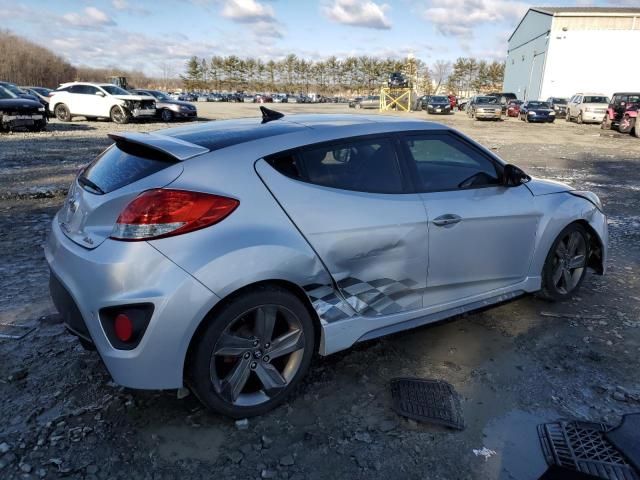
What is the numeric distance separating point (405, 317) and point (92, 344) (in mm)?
1774

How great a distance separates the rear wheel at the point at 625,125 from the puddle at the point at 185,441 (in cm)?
2425

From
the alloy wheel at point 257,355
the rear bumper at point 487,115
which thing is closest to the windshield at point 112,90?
the alloy wheel at point 257,355

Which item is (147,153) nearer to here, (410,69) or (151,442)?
(151,442)

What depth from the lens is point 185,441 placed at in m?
2.39

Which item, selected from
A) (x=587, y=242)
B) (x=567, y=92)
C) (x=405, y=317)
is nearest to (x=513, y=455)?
(x=405, y=317)

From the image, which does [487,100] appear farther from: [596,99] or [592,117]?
[592,117]

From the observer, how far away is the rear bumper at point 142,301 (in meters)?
2.17

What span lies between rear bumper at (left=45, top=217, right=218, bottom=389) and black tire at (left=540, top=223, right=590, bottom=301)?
110 inches

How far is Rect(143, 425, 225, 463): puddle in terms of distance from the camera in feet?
7.54

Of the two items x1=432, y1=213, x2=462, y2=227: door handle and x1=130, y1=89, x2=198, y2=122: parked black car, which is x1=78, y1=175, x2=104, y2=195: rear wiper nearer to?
x1=432, y1=213, x2=462, y2=227: door handle

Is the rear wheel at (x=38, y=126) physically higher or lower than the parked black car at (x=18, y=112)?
lower

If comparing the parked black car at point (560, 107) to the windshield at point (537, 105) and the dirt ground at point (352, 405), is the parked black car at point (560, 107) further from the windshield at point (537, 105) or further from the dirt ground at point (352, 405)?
the dirt ground at point (352, 405)

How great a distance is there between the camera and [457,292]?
10.5 ft

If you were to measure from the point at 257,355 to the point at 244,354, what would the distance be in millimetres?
82
